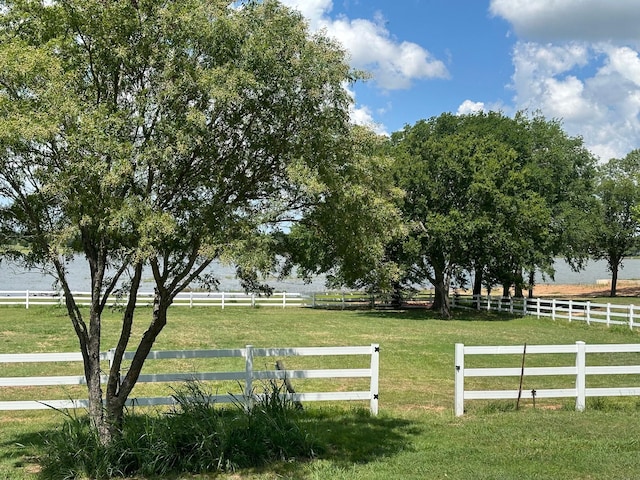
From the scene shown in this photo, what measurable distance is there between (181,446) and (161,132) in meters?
3.52

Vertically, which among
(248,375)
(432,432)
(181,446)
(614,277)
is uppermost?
(614,277)

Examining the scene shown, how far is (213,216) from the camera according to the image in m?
6.39

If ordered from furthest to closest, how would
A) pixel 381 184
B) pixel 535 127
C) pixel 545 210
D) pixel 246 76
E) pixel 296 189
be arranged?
1. pixel 535 127
2. pixel 545 210
3. pixel 381 184
4. pixel 296 189
5. pixel 246 76

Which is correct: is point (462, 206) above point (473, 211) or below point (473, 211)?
above

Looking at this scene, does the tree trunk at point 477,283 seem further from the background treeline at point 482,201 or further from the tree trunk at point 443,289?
the tree trunk at point 443,289

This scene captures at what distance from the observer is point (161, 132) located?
6000 mm

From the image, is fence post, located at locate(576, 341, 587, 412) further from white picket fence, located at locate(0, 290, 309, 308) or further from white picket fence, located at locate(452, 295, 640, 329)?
white picket fence, located at locate(0, 290, 309, 308)

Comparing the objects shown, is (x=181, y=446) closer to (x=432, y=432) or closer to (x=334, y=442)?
(x=334, y=442)

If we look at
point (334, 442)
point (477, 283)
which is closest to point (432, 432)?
point (334, 442)

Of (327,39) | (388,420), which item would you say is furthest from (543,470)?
(327,39)

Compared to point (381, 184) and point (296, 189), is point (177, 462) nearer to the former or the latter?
point (296, 189)

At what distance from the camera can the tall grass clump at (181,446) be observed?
6.64 metres

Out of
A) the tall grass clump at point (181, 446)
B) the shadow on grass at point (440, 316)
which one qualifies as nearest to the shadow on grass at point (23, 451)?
the tall grass clump at point (181, 446)

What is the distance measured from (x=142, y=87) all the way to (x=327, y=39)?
6.59ft
